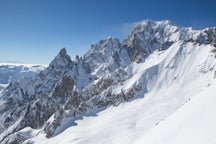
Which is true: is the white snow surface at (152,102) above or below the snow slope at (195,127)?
above

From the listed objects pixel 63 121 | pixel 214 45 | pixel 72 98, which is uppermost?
pixel 214 45

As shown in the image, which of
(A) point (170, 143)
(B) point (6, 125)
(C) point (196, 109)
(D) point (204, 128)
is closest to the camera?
(D) point (204, 128)

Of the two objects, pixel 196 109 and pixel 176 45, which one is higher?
pixel 176 45

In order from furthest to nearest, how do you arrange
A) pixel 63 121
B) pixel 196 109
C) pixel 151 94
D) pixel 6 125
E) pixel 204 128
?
1. pixel 6 125
2. pixel 151 94
3. pixel 63 121
4. pixel 196 109
5. pixel 204 128

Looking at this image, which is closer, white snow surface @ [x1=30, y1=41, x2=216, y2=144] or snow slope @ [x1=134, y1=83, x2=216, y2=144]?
snow slope @ [x1=134, y1=83, x2=216, y2=144]

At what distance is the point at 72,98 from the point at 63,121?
730 inches

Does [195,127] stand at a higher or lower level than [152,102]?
lower

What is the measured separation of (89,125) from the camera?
114688 millimetres

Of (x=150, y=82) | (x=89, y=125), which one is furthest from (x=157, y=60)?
(x=89, y=125)

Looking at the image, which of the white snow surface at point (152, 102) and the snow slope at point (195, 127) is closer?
the snow slope at point (195, 127)

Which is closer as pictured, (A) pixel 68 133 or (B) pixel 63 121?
(A) pixel 68 133

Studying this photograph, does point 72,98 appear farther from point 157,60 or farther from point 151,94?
point 157,60

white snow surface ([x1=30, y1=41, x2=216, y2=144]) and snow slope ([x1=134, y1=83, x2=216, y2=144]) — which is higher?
white snow surface ([x1=30, y1=41, x2=216, y2=144])

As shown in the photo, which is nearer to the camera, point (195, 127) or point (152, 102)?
point (195, 127)
